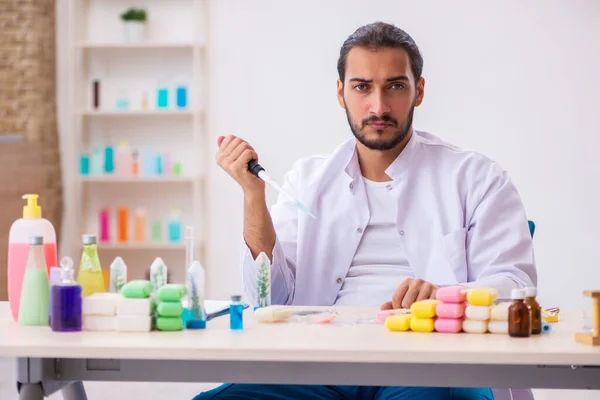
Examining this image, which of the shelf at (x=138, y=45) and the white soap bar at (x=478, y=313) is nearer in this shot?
the white soap bar at (x=478, y=313)

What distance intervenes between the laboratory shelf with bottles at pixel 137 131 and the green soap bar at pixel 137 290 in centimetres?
365

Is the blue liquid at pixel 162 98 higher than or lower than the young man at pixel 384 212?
higher

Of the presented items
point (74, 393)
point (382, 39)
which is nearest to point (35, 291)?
point (74, 393)

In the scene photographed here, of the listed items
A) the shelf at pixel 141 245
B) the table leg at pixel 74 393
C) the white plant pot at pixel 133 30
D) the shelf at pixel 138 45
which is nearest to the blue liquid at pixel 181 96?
the shelf at pixel 138 45

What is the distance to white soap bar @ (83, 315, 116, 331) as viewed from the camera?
1543mm

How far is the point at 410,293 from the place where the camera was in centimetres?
177

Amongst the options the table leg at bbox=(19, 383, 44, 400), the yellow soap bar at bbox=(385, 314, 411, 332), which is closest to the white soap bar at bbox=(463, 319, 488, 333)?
the yellow soap bar at bbox=(385, 314, 411, 332)

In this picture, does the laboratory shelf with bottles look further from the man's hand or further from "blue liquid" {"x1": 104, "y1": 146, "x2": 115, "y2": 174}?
the man's hand

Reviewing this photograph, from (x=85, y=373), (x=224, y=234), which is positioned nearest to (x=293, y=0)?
(x=224, y=234)

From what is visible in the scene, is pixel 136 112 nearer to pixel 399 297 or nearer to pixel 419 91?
pixel 419 91

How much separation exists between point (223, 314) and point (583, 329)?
69 centimetres

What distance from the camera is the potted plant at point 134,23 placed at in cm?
520

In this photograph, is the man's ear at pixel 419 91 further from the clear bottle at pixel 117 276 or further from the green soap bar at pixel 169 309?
the green soap bar at pixel 169 309

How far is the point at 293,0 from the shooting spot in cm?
520
